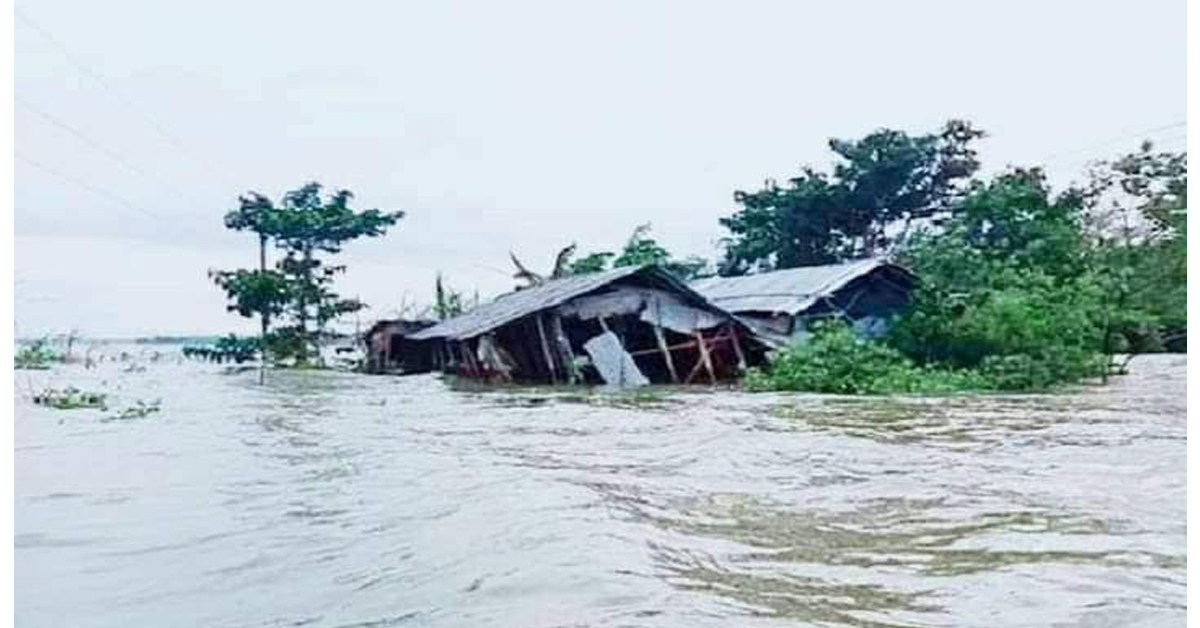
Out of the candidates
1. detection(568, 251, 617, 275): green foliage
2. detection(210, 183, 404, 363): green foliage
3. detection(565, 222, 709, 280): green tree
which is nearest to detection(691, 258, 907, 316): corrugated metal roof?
detection(565, 222, 709, 280): green tree

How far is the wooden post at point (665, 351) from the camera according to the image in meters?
2.74

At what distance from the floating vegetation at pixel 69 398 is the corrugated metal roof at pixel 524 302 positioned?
1.79 ft

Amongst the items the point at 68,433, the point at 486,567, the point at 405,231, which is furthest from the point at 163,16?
the point at 486,567

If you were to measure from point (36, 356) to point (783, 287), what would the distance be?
1.26 metres

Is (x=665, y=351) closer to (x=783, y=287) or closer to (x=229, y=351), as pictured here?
(x=783, y=287)

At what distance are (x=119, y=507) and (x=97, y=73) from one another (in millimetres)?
634

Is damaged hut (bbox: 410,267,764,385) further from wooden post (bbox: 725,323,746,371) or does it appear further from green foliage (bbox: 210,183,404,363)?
green foliage (bbox: 210,183,404,363)

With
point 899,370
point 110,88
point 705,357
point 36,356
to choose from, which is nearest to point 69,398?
point 36,356

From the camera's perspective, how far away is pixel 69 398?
6.84 feet

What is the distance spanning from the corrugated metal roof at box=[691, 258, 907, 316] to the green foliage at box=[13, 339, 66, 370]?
3.64 ft

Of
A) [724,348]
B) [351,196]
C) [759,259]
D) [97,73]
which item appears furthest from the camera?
[724,348]

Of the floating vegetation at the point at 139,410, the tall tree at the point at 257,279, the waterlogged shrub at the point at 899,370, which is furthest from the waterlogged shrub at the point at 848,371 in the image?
the floating vegetation at the point at 139,410

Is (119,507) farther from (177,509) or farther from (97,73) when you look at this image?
(97,73)

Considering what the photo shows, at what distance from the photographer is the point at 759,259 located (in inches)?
93.6
